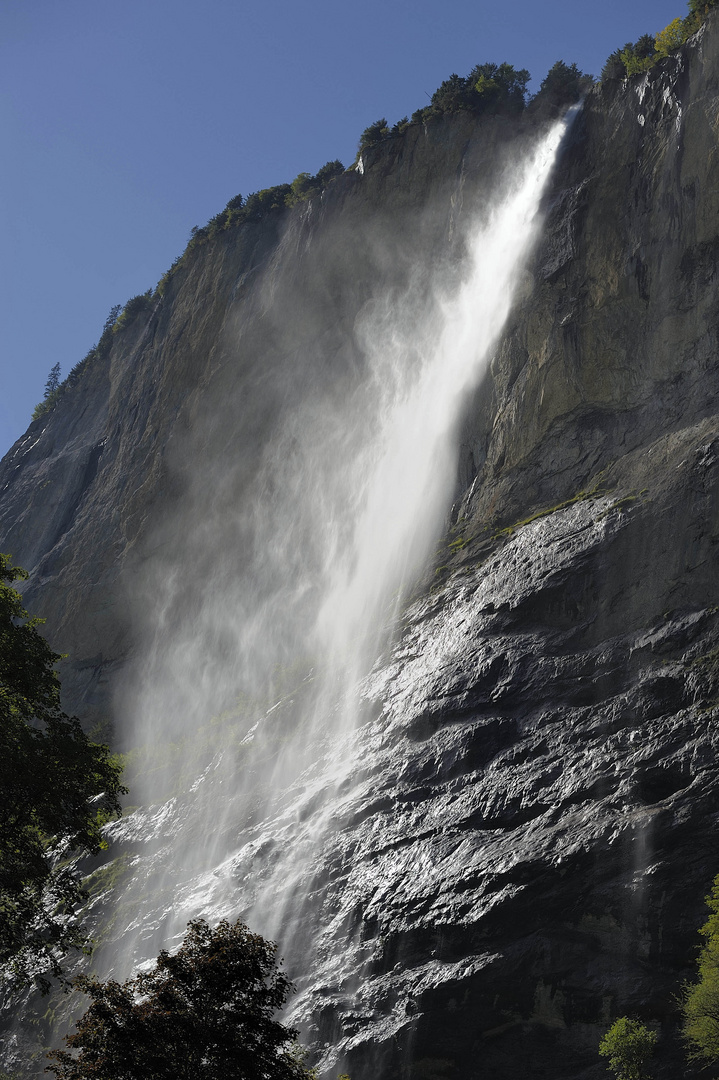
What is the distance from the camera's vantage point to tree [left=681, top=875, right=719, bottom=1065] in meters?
18.4

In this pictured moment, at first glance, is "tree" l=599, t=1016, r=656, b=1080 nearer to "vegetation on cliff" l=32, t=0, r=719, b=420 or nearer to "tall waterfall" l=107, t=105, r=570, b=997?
"tall waterfall" l=107, t=105, r=570, b=997

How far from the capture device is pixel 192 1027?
10.9 metres

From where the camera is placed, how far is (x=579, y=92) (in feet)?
155

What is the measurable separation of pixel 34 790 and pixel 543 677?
57.4 feet

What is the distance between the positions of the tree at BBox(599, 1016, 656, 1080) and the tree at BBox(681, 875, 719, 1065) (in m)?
0.79

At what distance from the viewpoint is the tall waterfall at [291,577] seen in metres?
30.3

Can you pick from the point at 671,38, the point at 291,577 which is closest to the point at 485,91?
the point at 671,38

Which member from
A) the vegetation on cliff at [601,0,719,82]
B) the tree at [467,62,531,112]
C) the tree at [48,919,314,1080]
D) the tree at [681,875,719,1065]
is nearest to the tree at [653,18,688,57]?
the vegetation on cliff at [601,0,719,82]

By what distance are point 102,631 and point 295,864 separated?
33.0 metres

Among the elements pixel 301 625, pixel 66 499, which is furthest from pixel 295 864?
pixel 66 499

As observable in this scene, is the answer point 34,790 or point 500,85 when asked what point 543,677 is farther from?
point 500,85

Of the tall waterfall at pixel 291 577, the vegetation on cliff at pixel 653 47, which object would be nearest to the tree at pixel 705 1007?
the tall waterfall at pixel 291 577

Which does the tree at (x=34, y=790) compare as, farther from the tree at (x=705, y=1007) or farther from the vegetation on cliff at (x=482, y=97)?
the vegetation on cliff at (x=482, y=97)

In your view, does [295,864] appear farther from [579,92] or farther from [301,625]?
[579,92]
